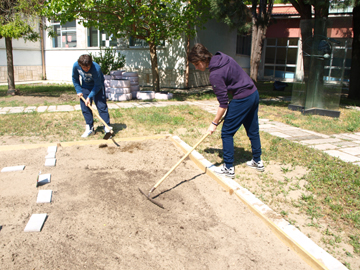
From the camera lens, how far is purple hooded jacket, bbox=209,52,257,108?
358cm

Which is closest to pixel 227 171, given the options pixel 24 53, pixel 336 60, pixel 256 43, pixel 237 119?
pixel 237 119

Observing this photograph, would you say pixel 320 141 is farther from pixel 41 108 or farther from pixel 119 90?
pixel 41 108

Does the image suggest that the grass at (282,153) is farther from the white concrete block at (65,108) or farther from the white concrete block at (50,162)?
the white concrete block at (50,162)

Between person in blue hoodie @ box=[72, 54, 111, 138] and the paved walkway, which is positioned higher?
person in blue hoodie @ box=[72, 54, 111, 138]

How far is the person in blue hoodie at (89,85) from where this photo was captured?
5.43m

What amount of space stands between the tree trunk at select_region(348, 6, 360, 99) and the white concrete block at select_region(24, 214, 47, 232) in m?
12.7

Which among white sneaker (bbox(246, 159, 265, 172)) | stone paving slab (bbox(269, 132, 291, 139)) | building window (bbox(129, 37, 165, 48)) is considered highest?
building window (bbox(129, 37, 165, 48))

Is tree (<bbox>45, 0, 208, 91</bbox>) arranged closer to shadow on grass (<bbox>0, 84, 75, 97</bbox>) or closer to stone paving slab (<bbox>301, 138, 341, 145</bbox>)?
shadow on grass (<bbox>0, 84, 75, 97</bbox>)

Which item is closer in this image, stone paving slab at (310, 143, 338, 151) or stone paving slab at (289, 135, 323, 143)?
stone paving slab at (310, 143, 338, 151)

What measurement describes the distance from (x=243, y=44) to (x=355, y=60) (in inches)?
383

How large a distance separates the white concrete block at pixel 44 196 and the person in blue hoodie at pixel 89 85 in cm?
228

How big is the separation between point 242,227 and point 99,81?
3.79 m

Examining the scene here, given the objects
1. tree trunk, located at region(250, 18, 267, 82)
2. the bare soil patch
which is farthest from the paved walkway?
tree trunk, located at region(250, 18, 267, 82)

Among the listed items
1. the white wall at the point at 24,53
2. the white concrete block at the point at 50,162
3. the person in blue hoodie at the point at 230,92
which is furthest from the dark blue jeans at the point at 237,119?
the white wall at the point at 24,53
